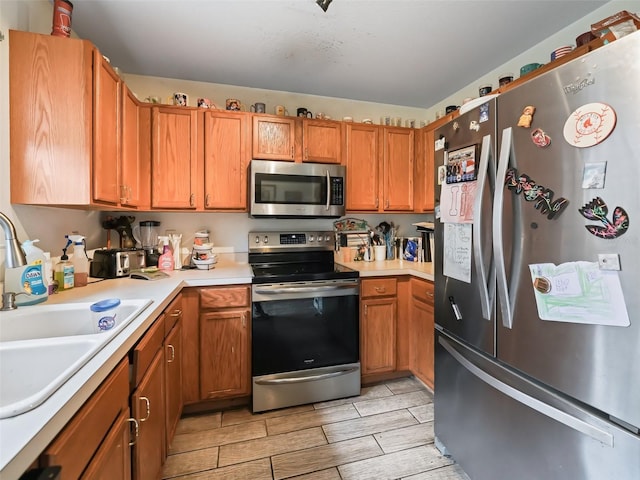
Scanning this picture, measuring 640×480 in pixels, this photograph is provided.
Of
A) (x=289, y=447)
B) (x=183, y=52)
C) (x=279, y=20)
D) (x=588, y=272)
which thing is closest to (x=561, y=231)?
(x=588, y=272)

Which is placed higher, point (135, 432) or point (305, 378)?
point (135, 432)

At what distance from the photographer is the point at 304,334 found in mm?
2041

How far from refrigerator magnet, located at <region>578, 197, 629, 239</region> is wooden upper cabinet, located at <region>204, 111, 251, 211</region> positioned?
2.02 metres

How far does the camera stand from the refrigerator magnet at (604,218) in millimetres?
810

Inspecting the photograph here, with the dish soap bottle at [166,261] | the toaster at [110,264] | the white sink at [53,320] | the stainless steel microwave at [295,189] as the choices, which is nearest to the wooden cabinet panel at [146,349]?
the white sink at [53,320]

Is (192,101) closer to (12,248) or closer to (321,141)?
(321,141)

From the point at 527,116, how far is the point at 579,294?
2.04 ft

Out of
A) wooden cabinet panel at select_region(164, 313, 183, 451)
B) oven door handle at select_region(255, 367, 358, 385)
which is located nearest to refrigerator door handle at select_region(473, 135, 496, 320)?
oven door handle at select_region(255, 367, 358, 385)

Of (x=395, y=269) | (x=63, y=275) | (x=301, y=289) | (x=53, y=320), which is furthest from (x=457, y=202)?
(x=63, y=275)

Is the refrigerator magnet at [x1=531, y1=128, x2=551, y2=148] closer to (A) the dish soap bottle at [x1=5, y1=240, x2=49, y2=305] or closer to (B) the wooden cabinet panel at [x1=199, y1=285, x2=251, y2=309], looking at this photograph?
(B) the wooden cabinet panel at [x1=199, y1=285, x2=251, y2=309]

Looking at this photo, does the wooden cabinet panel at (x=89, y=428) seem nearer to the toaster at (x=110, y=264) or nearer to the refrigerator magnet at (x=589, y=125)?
the toaster at (x=110, y=264)

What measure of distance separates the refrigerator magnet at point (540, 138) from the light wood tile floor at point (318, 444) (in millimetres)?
1568

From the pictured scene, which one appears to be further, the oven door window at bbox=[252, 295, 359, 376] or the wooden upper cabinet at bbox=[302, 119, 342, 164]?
the wooden upper cabinet at bbox=[302, 119, 342, 164]

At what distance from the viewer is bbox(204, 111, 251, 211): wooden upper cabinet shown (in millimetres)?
2246
